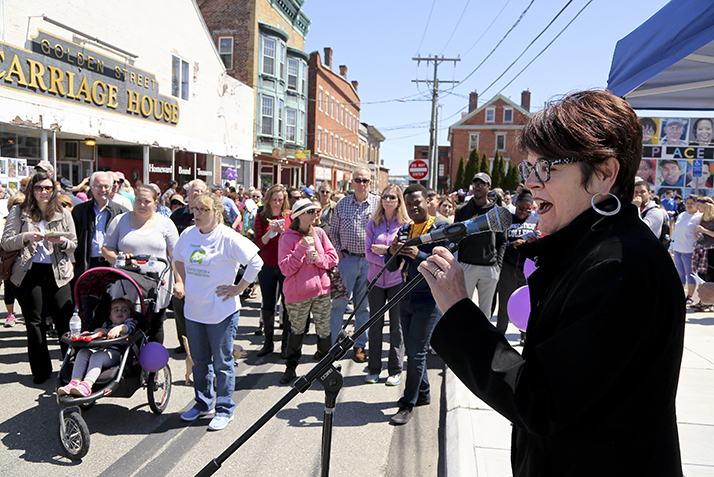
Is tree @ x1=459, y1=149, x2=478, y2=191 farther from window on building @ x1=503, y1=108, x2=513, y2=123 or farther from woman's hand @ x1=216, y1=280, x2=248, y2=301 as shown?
woman's hand @ x1=216, y1=280, x2=248, y2=301

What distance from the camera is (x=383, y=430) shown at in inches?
172

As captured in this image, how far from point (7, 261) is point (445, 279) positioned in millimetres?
5433

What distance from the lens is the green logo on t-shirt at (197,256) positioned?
4379 mm

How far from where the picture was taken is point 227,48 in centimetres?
2703

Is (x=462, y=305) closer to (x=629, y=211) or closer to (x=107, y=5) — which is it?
(x=629, y=211)

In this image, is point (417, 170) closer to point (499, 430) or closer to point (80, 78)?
point (80, 78)

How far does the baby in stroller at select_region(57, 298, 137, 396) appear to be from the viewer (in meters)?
3.91

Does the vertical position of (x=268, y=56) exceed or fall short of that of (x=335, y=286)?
it exceeds it

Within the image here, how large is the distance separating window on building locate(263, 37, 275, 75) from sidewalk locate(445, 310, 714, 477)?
25740 millimetres

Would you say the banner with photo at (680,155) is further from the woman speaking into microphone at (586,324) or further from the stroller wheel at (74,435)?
the woman speaking into microphone at (586,324)

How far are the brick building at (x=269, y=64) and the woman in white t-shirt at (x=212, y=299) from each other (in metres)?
24.3

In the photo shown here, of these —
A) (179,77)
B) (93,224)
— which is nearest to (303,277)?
(93,224)

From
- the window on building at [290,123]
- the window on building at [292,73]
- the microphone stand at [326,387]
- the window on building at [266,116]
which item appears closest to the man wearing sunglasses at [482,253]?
the microphone stand at [326,387]

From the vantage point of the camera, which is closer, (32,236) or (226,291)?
(226,291)
